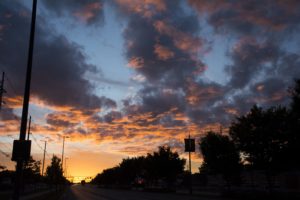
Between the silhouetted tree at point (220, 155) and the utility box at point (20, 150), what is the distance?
41829mm

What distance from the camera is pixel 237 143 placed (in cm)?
4516

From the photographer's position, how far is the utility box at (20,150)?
14.6 metres

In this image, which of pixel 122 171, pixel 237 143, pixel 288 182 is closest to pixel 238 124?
pixel 237 143

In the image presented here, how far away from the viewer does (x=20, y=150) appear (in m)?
14.8

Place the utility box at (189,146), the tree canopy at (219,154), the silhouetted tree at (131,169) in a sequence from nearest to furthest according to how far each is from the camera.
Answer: the tree canopy at (219,154), the utility box at (189,146), the silhouetted tree at (131,169)

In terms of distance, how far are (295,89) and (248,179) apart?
3797cm

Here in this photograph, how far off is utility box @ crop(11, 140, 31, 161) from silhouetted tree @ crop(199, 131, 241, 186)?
41.8 m

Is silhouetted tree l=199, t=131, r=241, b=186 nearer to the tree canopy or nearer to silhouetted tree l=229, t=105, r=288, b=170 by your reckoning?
the tree canopy

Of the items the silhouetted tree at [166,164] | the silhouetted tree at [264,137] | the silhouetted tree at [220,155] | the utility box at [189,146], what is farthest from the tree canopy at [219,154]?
the silhouetted tree at [166,164]

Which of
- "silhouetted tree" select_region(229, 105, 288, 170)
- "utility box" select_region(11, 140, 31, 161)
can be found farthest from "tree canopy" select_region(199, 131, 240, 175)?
"utility box" select_region(11, 140, 31, 161)

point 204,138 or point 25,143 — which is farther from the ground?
point 204,138

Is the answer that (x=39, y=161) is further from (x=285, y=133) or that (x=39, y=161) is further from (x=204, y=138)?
(x=285, y=133)

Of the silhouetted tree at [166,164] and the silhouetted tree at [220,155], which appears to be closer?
the silhouetted tree at [220,155]

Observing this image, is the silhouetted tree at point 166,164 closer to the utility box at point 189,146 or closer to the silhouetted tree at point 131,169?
the utility box at point 189,146
